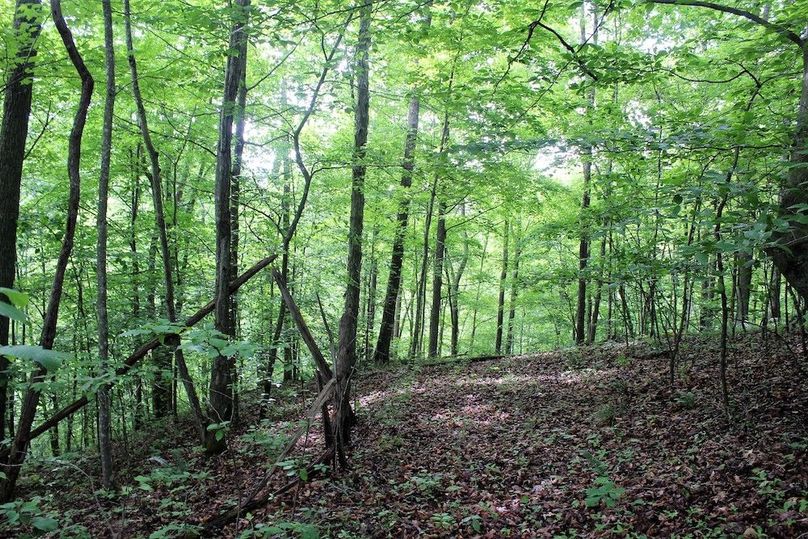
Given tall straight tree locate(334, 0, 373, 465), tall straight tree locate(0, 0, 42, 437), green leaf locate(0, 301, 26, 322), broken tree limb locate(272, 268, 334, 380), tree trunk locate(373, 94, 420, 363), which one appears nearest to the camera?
green leaf locate(0, 301, 26, 322)

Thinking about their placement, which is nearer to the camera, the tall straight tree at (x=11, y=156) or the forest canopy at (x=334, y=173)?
the forest canopy at (x=334, y=173)

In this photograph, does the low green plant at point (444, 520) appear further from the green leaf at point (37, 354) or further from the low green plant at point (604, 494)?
the green leaf at point (37, 354)

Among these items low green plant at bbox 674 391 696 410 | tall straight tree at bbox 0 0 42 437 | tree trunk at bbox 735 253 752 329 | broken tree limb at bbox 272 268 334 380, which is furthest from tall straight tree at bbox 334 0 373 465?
tall straight tree at bbox 0 0 42 437

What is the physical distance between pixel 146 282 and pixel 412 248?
921 cm

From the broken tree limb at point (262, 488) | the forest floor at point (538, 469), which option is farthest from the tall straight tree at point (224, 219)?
the broken tree limb at point (262, 488)

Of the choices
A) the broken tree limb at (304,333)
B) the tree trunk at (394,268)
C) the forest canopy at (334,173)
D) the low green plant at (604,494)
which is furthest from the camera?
the tree trunk at (394,268)

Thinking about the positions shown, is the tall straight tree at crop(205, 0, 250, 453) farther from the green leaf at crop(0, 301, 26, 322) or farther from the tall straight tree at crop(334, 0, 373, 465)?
the green leaf at crop(0, 301, 26, 322)

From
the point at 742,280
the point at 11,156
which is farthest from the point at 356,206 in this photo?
the point at 742,280

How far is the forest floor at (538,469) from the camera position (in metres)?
4.62

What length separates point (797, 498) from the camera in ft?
13.8

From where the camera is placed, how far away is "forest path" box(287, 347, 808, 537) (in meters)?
4.56

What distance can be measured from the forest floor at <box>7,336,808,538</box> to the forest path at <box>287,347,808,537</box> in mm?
20

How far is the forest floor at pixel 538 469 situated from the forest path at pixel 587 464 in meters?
0.02

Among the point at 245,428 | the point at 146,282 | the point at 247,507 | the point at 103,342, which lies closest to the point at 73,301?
the point at 146,282
